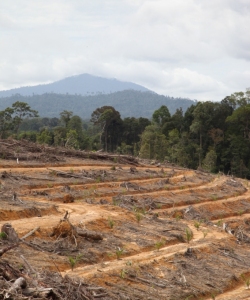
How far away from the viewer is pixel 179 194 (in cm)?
2248

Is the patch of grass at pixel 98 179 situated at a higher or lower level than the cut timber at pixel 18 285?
lower

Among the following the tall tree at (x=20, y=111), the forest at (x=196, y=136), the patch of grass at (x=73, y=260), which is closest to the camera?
the patch of grass at (x=73, y=260)

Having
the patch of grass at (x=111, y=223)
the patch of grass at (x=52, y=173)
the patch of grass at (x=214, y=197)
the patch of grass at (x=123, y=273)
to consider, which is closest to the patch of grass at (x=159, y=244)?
the patch of grass at (x=111, y=223)

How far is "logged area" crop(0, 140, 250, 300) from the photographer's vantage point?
28.9 ft

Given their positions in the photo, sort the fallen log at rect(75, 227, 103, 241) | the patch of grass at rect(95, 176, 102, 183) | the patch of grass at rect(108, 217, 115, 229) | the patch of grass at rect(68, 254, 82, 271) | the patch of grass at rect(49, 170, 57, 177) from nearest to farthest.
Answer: the patch of grass at rect(68, 254, 82, 271), the fallen log at rect(75, 227, 103, 241), the patch of grass at rect(108, 217, 115, 229), the patch of grass at rect(49, 170, 57, 177), the patch of grass at rect(95, 176, 102, 183)

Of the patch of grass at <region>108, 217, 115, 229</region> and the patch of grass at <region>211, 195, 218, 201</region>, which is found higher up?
the patch of grass at <region>108, 217, 115, 229</region>

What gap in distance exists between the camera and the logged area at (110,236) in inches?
347

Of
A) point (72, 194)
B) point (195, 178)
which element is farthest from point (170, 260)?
point (195, 178)

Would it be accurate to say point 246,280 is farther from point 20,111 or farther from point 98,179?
point 20,111

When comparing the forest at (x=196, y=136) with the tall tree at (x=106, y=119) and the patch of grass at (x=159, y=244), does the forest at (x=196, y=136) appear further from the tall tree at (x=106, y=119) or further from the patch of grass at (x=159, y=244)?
the patch of grass at (x=159, y=244)

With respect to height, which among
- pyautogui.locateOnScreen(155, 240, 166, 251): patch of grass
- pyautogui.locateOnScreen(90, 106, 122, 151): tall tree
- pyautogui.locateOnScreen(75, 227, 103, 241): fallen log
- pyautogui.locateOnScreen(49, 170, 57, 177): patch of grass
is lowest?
pyautogui.locateOnScreen(155, 240, 166, 251): patch of grass

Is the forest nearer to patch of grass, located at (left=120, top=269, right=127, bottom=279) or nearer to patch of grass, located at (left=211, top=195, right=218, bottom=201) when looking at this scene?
patch of grass, located at (left=211, top=195, right=218, bottom=201)

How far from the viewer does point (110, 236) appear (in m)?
12.2

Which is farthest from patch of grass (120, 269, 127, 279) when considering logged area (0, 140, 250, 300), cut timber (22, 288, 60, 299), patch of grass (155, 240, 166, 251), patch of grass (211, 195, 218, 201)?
patch of grass (211, 195, 218, 201)
